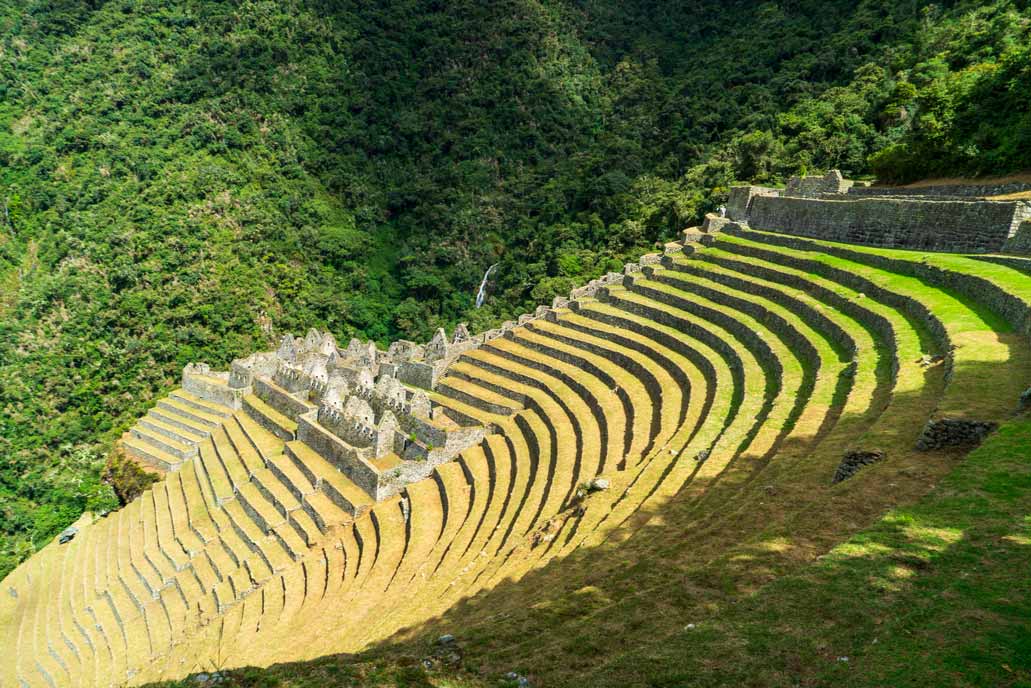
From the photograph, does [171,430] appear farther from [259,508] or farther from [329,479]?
[329,479]

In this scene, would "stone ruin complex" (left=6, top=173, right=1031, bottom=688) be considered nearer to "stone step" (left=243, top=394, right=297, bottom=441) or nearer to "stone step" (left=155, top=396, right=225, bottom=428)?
"stone step" (left=243, top=394, right=297, bottom=441)

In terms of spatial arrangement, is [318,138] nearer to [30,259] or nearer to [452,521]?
[30,259]

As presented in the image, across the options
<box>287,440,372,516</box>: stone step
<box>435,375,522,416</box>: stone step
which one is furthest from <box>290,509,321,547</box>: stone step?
<box>435,375,522,416</box>: stone step

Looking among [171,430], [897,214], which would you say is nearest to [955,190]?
[897,214]

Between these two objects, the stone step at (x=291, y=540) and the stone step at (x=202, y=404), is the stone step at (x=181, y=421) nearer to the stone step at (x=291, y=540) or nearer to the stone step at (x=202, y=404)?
the stone step at (x=202, y=404)

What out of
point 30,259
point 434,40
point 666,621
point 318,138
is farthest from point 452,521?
point 434,40

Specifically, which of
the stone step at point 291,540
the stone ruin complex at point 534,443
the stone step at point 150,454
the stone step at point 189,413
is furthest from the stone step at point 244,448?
the stone step at point 291,540
